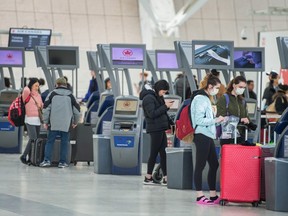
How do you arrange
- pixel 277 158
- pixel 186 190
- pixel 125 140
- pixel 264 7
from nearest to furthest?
pixel 277 158
pixel 186 190
pixel 125 140
pixel 264 7

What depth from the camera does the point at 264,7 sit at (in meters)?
35.3

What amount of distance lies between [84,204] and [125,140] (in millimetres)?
4432

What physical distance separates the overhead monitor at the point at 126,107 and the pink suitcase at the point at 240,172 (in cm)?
433

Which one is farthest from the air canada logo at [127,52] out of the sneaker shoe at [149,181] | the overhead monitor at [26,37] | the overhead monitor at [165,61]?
the overhead monitor at [26,37]

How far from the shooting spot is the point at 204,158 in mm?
12062

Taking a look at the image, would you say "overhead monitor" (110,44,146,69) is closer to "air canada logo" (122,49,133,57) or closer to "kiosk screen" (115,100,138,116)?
"air canada logo" (122,49,133,57)

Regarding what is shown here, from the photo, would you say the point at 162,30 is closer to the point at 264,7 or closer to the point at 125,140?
the point at 264,7

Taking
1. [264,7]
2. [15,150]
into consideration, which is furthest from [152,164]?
[264,7]

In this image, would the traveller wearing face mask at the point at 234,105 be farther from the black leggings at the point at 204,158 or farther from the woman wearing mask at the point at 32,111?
the woman wearing mask at the point at 32,111

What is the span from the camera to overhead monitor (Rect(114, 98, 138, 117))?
1597cm

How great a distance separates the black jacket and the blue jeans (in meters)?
3.00

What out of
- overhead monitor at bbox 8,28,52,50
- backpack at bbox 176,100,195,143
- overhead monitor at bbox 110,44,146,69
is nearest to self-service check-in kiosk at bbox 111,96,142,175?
overhead monitor at bbox 110,44,146,69

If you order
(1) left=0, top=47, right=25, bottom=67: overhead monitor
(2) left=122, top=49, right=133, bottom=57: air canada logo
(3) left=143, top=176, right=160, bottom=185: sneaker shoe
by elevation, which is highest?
(1) left=0, top=47, right=25, bottom=67: overhead monitor

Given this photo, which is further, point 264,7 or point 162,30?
point 264,7
